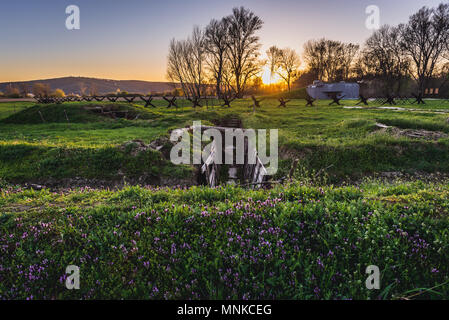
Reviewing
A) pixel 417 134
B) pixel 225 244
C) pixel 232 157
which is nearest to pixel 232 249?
pixel 225 244

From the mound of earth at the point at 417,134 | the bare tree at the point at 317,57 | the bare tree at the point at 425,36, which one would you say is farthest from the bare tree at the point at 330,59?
the mound of earth at the point at 417,134

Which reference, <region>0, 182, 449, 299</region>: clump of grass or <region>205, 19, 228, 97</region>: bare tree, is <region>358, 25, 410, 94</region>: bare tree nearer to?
<region>205, 19, 228, 97</region>: bare tree

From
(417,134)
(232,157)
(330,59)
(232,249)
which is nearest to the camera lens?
(232,249)

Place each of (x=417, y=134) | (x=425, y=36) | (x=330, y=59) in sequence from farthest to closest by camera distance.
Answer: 1. (x=330, y=59)
2. (x=425, y=36)
3. (x=417, y=134)

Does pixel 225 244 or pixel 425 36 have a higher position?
pixel 425 36

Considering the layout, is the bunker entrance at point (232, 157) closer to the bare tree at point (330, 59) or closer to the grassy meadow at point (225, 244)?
the grassy meadow at point (225, 244)

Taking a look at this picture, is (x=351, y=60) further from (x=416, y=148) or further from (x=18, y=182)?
(x=18, y=182)

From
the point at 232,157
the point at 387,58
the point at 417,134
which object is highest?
the point at 387,58

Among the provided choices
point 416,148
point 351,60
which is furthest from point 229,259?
point 351,60

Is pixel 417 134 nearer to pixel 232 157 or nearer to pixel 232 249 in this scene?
pixel 232 157

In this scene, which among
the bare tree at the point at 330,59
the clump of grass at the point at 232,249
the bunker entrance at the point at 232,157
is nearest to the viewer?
the clump of grass at the point at 232,249

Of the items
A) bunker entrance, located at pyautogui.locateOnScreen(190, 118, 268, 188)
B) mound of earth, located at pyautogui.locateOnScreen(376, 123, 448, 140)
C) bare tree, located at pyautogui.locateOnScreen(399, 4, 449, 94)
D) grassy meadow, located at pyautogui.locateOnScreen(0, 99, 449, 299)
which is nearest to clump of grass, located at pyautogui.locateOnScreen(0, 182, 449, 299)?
grassy meadow, located at pyautogui.locateOnScreen(0, 99, 449, 299)

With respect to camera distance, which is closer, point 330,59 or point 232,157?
point 232,157
